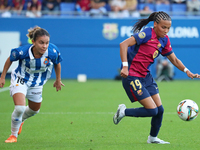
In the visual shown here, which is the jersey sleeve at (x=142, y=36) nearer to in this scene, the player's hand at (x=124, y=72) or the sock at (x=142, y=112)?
the player's hand at (x=124, y=72)

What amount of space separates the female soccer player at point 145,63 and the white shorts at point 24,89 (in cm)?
145

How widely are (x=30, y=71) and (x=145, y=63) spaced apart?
6.17 ft

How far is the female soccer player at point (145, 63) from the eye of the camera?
5.00 m

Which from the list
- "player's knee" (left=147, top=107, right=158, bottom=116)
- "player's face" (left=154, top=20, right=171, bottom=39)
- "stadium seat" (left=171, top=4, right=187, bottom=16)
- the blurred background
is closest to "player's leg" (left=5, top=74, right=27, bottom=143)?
"player's knee" (left=147, top=107, right=158, bottom=116)

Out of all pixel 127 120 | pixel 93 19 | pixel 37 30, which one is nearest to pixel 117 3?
pixel 93 19

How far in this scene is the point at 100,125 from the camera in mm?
7039

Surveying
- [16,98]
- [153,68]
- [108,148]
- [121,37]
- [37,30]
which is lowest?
[153,68]

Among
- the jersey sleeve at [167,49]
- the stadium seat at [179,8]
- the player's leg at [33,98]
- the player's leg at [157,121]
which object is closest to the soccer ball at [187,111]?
the player's leg at [157,121]

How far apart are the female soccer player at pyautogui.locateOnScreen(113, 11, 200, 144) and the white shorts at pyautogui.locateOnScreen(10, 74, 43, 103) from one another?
1.45 metres

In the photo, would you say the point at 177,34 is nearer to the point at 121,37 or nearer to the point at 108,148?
the point at 121,37

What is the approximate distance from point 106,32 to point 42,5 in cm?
408

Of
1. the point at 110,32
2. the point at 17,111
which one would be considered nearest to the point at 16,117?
the point at 17,111

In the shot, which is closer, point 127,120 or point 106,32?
point 127,120

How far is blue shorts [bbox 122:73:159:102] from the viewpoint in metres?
5.10
